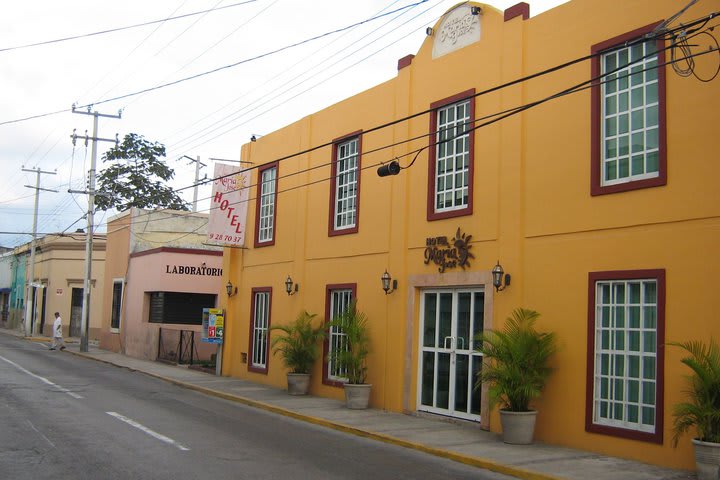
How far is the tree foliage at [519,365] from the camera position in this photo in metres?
11.2

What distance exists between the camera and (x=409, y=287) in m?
14.9

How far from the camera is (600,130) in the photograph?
11.3 metres

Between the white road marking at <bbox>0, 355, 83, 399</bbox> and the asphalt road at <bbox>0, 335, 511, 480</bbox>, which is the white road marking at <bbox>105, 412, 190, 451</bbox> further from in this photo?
the white road marking at <bbox>0, 355, 83, 399</bbox>

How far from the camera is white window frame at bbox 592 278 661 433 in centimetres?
1020

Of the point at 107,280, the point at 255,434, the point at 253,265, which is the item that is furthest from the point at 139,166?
the point at 255,434

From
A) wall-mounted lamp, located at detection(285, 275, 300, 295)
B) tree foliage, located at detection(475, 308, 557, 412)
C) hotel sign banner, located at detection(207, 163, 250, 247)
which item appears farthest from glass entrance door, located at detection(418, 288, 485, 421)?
hotel sign banner, located at detection(207, 163, 250, 247)

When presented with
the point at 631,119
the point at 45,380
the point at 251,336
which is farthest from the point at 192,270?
the point at 631,119

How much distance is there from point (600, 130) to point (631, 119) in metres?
0.50

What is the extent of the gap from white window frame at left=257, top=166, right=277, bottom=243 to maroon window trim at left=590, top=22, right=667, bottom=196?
10.8 metres

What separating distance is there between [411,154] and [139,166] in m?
40.0

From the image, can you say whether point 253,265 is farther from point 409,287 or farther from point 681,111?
point 681,111

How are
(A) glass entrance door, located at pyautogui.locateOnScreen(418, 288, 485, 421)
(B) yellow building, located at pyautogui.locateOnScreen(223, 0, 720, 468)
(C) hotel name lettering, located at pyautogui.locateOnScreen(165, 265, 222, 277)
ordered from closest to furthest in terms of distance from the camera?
1. (B) yellow building, located at pyautogui.locateOnScreen(223, 0, 720, 468)
2. (A) glass entrance door, located at pyautogui.locateOnScreen(418, 288, 485, 421)
3. (C) hotel name lettering, located at pyautogui.locateOnScreen(165, 265, 222, 277)

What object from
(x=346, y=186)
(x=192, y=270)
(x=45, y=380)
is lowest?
(x=45, y=380)

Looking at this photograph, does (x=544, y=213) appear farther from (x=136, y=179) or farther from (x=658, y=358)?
(x=136, y=179)
